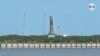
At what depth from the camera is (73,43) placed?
19562cm

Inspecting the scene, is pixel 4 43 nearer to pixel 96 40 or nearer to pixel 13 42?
pixel 13 42

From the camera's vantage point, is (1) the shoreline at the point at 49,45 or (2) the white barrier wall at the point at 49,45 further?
(2) the white barrier wall at the point at 49,45

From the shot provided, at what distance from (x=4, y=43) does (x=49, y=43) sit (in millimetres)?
13707

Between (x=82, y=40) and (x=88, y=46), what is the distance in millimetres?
12646

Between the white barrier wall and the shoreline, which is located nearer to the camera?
the shoreline

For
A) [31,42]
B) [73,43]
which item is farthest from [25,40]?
[73,43]

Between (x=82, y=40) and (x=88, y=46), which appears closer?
(x=88, y=46)

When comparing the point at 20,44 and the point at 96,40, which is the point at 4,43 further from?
the point at 96,40

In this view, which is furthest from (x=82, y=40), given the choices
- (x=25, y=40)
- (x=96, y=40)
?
(x=25, y=40)

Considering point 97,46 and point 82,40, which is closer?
point 97,46

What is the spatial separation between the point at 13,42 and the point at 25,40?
22.0 ft

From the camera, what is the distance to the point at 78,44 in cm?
19388

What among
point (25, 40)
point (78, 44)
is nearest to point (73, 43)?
point (78, 44)

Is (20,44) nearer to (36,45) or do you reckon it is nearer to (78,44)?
(36,45)
